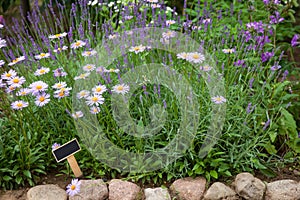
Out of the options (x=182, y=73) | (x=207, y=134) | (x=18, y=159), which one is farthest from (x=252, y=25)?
(x=18, y=159)

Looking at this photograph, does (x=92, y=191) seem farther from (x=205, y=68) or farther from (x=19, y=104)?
(x=205, y=68)

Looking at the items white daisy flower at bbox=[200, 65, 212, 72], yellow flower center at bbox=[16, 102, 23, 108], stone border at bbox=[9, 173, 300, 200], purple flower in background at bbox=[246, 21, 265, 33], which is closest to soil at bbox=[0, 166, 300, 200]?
stone border at bbox=[9, 173, 300, 200]

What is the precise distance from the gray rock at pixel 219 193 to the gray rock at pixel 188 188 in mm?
49

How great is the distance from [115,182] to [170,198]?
0.35 m

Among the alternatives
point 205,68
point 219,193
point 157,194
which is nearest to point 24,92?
point 157,194

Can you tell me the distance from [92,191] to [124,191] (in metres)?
0.19

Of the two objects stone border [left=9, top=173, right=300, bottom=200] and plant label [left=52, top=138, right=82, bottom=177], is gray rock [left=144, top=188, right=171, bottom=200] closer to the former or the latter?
stone border [left=9, top=173, right=300, bottom=200]

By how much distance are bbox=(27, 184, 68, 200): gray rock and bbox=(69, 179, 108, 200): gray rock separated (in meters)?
0.07

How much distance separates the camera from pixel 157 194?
7.47 feet

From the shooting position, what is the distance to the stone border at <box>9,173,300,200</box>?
89.4 inches

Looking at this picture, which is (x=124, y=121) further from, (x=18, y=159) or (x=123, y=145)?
(x=18, y=159)

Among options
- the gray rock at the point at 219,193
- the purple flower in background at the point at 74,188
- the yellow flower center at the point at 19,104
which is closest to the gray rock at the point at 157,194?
the gray rock at the point at 219,193

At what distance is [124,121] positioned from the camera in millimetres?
2428

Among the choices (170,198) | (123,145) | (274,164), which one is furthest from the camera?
(274,164)
